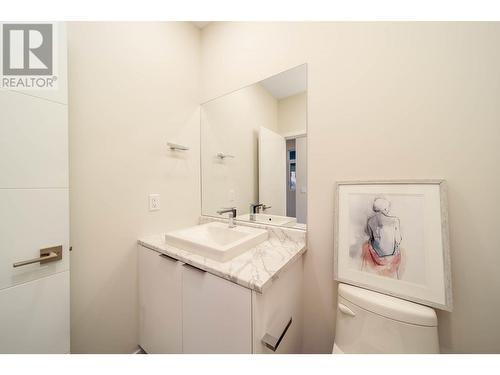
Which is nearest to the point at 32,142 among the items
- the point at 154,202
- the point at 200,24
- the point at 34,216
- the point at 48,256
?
the point at 34,216

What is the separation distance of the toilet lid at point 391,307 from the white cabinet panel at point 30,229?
1386mm

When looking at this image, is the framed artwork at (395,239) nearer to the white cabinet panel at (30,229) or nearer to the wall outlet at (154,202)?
the wall outlet at (154,202)

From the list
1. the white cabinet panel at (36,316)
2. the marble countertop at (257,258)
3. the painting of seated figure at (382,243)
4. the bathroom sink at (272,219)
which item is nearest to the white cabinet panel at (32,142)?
the white cabinet panel at (36,316)

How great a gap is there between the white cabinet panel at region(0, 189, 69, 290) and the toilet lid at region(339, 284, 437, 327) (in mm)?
1386

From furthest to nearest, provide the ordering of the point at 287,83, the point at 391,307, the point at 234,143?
the point at 234,143 < the point at 287,83 < the point at 391,307

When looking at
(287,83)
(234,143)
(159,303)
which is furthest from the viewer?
(234,143)

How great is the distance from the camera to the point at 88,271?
40.8 inches

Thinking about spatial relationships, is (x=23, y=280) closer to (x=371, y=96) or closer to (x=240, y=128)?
(x=240, y=128)

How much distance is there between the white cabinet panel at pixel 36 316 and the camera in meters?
0.76

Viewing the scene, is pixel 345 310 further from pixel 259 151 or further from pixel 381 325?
pixel 259 151

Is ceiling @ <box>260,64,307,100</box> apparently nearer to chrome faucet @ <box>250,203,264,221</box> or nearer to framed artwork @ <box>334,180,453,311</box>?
framed artwork @ <box>334,180,453,311</box>

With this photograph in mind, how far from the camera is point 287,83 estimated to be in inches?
46.5

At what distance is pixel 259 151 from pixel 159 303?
1.16 m

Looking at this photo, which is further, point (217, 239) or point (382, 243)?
point (217, 239)
